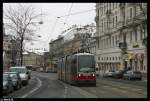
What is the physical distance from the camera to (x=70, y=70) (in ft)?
138

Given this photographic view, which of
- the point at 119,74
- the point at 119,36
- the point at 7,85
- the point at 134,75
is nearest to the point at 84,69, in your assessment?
the point at 7,85

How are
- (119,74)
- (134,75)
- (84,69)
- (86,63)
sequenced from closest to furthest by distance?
(84,69)
(86,63)
(134,75)
(119,74)

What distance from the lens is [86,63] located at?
39000 mm

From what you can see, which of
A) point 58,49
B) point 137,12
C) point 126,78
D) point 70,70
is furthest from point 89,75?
point 58,49

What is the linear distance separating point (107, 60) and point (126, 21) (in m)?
17.3

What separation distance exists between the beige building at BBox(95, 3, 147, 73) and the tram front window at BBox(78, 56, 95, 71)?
22.0 m

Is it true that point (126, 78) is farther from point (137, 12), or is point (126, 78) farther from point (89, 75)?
point (89, 75)

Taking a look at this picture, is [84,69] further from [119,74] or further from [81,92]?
[119,74]

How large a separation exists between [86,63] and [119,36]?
136 feet

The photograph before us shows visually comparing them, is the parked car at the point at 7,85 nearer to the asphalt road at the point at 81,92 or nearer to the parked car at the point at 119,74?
the asphalt road at the point at 81,92

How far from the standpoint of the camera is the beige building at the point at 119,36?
6731cm

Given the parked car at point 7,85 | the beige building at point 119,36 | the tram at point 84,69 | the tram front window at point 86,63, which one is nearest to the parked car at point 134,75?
the beige building at point 119,36

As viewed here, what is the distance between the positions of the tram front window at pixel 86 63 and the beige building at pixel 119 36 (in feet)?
72.1

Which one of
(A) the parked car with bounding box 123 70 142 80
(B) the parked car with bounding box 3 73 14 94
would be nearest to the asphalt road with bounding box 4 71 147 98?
(B) the parked car with bounding box 3 73 14 94
